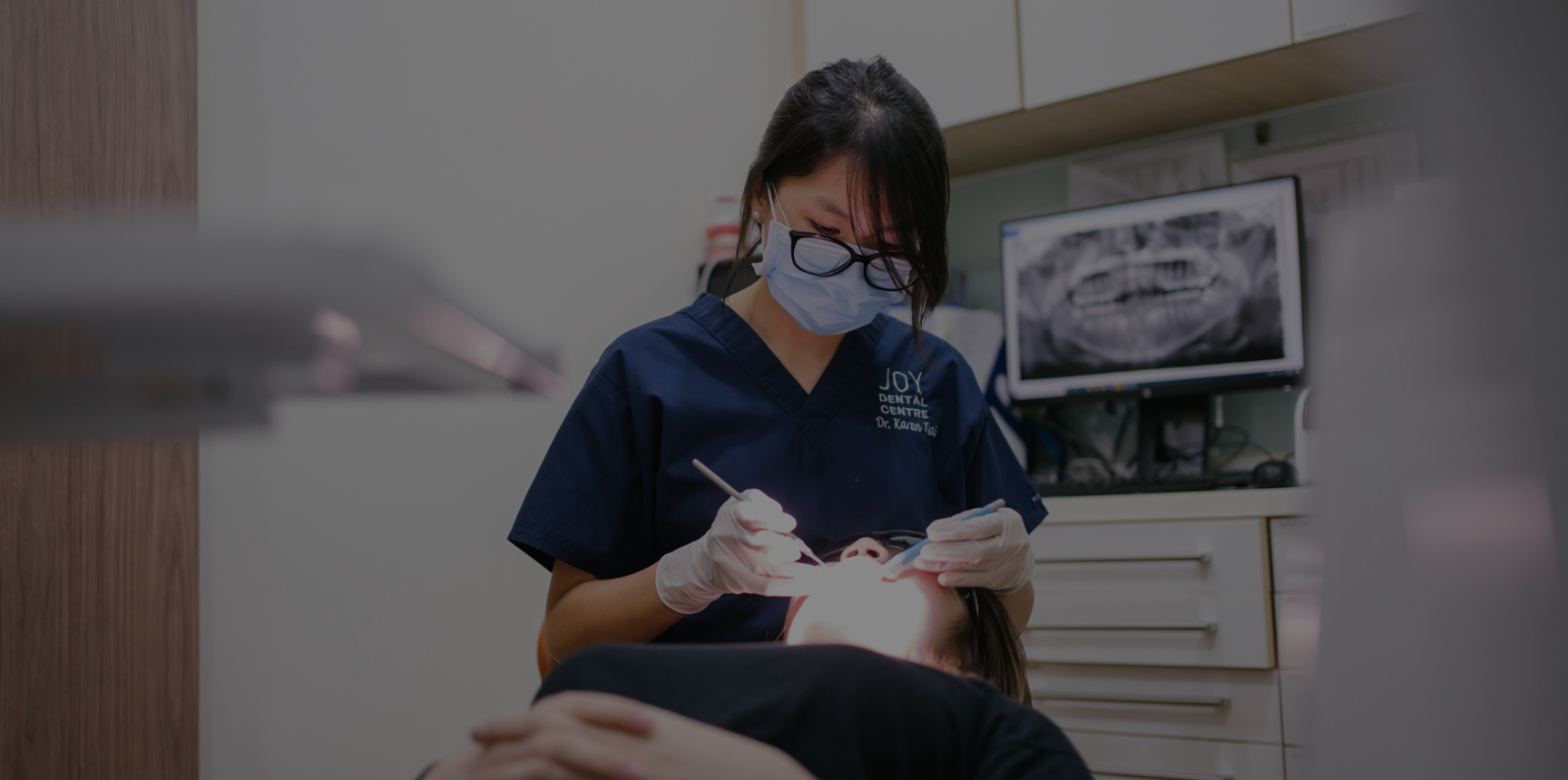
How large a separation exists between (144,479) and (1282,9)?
2307mm

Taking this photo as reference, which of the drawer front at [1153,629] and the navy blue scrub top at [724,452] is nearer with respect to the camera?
the navy blue scrub top at [724,452]

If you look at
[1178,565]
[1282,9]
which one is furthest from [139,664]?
[1282,9]

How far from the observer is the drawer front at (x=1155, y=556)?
6.42 ft

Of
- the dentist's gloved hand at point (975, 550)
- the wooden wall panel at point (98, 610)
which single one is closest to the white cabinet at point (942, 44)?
the dentist's gloved hand at point (975, 550)

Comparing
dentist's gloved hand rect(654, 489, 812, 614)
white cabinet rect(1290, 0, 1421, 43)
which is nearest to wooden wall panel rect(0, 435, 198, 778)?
dentist's gloved hand rect(654, 489, 812, 614)

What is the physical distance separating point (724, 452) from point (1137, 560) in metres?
1.16

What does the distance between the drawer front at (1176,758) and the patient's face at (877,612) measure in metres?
1.12

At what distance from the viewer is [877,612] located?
1.07 meters

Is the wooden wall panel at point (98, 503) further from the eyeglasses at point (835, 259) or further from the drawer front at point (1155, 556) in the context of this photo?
the drawer front at point (1155, 556)

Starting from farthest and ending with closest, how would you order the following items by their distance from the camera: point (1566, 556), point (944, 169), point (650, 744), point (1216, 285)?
point (1216, 285), point (944, 169), point (650, 744), point (1566, 556)

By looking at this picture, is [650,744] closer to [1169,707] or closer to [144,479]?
[144,479]

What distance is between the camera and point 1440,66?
0.31 metres

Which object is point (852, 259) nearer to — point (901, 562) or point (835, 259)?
point (835, 259)

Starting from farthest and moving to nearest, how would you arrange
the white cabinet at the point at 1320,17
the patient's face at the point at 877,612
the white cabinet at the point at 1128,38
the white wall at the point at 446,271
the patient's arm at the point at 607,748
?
the white cabinet at the point at 1128,38 → the white cabinet at the point at 1320,17 → the white wall at the point at 446,271 → the patient's face at the point at 877,612 → the patient's arm at the point at 607,748
